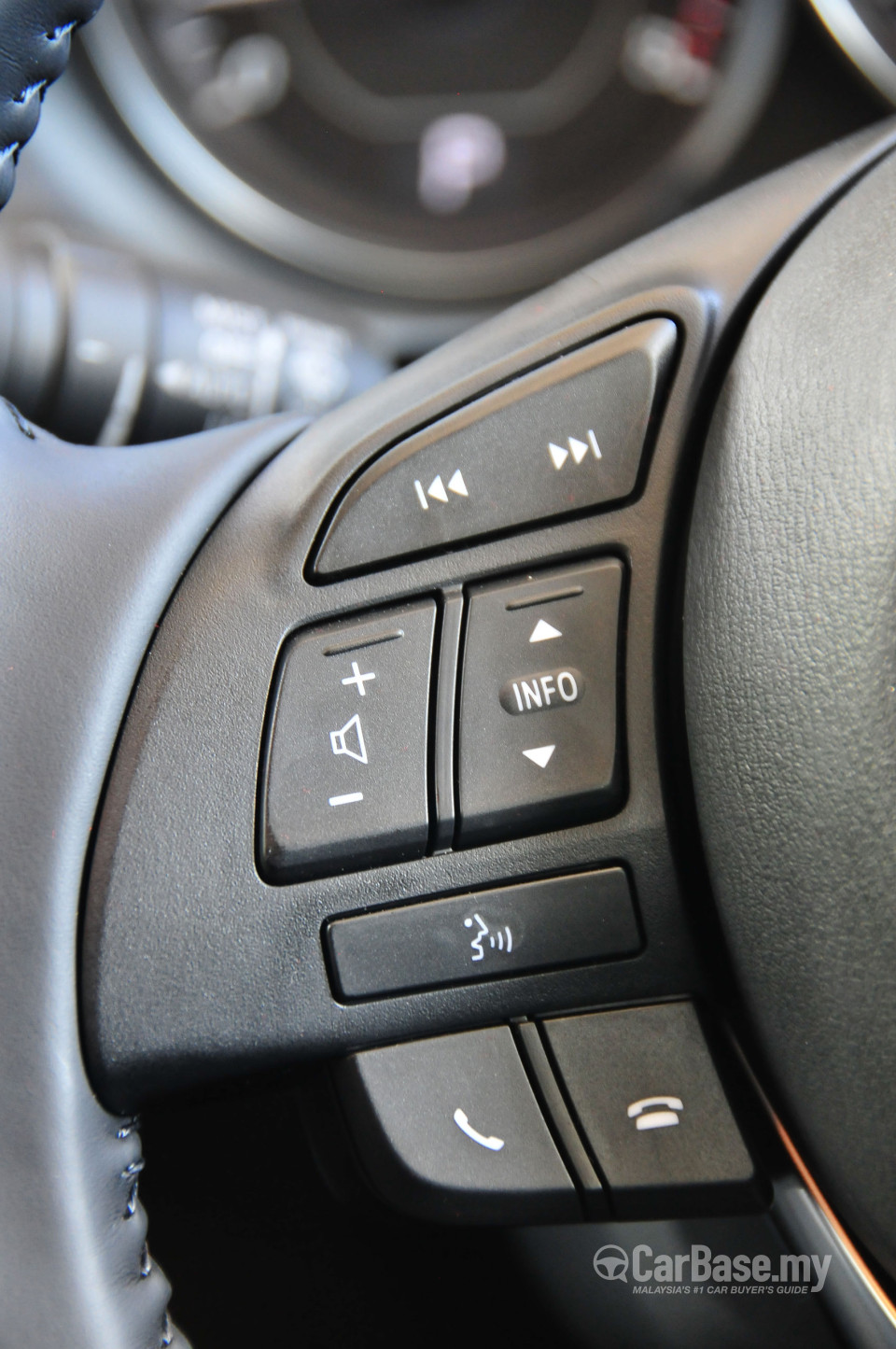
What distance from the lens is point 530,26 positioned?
1.34 m

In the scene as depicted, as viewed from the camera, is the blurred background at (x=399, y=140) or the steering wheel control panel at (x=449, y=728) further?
the blurred background at (x=399, y=140)

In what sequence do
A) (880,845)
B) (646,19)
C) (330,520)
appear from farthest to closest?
(646,19) → (330,520) → (880,845)

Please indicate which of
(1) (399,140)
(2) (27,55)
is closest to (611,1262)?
(2) (27,55)

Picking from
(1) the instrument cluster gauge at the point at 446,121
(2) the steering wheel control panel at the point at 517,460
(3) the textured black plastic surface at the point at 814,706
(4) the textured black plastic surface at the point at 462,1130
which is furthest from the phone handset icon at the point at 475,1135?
(1) the instrument cluster gauge at the point at 446,121

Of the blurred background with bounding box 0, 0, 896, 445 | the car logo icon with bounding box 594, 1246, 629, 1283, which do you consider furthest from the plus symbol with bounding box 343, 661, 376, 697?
the blurred background with bounding box 0, 0, 896, 445

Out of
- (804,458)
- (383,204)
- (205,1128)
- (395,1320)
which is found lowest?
(395,1320)

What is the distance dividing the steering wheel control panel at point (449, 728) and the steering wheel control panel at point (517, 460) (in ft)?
0.09

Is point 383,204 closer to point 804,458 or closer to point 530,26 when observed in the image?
point 530,26

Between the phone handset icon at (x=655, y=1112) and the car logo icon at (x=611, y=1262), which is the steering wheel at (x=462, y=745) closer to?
the phone handset icon at (x=655, y=1112)

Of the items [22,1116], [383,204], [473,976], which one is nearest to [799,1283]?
[473,976]

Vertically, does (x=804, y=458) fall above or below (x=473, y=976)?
above

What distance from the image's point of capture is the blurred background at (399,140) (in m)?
1.26

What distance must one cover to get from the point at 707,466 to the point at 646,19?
1.12 metres

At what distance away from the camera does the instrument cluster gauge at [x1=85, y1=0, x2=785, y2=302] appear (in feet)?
4.29
